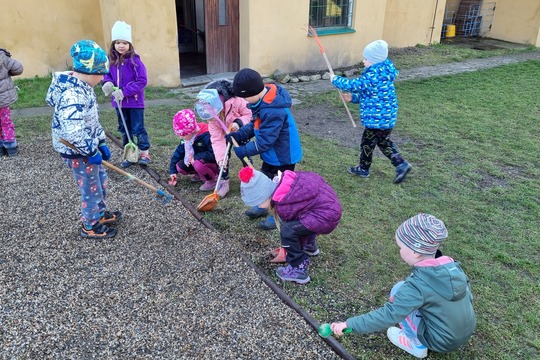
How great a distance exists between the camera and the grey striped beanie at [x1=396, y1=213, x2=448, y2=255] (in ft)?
8.29

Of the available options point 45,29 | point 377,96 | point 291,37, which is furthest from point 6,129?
point 291,37

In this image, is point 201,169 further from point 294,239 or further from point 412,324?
point 412,324

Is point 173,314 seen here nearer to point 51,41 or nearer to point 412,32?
point 51,41

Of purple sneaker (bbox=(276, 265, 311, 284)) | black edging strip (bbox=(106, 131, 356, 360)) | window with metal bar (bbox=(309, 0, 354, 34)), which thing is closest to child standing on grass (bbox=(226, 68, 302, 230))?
black edging strip (bbox=(106, 131, 356, 360))

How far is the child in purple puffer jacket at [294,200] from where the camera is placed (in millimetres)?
3064

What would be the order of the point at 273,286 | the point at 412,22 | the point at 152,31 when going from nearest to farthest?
the point at 273,286, the point at 152,31, the point at 412,22

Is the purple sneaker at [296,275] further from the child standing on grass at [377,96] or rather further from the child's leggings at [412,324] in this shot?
the child standing on grass at [377,96]

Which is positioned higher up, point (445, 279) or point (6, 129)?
point (445, 279)

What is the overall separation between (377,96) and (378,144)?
569 mm

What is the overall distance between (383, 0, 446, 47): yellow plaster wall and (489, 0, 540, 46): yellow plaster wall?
2984 millimetres

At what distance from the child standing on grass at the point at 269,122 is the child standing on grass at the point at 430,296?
147 cm

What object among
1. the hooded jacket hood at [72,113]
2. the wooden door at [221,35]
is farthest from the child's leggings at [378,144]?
the wooden door at [221,35]

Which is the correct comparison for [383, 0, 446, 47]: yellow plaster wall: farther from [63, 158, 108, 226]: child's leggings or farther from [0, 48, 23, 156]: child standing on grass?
[63, 158, 108, 226]: child's leggings

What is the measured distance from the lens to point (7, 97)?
530cm
